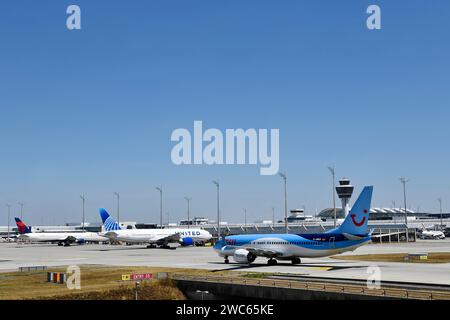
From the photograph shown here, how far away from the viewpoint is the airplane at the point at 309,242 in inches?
2601

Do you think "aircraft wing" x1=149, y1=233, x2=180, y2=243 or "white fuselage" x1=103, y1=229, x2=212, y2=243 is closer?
"aircraft wing" x1=149, y1=233, x2=180, y2=243

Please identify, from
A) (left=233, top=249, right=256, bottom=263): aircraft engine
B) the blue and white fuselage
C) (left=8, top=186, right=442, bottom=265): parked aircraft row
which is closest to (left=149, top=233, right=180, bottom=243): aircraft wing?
(left=8, top=186, right=442, bottom=265): parked aircraft row

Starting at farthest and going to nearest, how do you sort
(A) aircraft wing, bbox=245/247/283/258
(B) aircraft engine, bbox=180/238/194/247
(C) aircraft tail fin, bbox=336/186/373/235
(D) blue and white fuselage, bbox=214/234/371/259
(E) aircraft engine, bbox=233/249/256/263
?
(B) aircraft engine, bbox=180/238/194/247 < (E) aircraft engine, bbox=233/249/256/263 < (A) aircraft wing, bbox=245/247/283/258 < (D) blue and white fuselage, bbox=214/234/371/259 < (C) aircraft tail fin, bbox=336/186/373/235

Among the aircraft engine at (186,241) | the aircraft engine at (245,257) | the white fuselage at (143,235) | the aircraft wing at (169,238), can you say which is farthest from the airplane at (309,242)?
the white fuselage at (143,235)

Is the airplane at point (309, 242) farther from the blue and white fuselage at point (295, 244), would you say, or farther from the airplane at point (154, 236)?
the airplane at point (154, 236)

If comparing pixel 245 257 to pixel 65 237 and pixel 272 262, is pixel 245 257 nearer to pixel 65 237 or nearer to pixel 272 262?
pixel 272 262

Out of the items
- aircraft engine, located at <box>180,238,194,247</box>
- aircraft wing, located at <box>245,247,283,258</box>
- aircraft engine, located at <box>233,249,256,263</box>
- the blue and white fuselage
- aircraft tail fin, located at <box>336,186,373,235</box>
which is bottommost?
aircraft engine, located at <box>180,238,194,247</box>

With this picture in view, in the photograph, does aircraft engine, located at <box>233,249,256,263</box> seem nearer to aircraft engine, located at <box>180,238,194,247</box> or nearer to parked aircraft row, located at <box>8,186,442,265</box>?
parked aircraft row, located at <box>8,186,442,265</box>

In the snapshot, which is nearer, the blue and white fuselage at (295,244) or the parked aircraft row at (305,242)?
the parked aircraft row at (305,242)

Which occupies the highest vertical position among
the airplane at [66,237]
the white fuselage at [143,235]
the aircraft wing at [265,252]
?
the aircraft wing at [265,252]

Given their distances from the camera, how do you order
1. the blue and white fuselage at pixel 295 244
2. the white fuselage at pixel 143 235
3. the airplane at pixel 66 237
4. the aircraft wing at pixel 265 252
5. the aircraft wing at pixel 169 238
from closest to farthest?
the blue and white fuselage at pixel 295 244
the aircraft wing at pixel 265 252
the aircraft wing at pixel 169 238
the white fuselage at pixel 143 235
the airplane at pixel 66 237

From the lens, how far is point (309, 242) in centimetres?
6969

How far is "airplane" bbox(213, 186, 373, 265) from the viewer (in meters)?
66.1
